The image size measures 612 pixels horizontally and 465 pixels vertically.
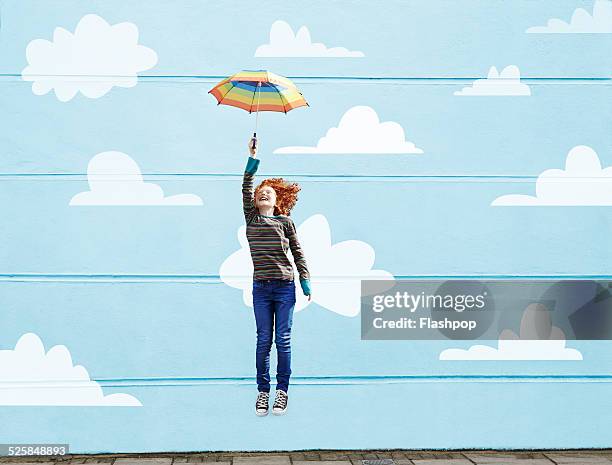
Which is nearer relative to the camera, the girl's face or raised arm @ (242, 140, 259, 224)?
raised arm @ (242, 140, 259, 224)

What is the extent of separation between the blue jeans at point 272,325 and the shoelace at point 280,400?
32 mm

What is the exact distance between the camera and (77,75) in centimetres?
445

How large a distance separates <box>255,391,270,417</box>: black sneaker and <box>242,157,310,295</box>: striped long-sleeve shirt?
66 cm

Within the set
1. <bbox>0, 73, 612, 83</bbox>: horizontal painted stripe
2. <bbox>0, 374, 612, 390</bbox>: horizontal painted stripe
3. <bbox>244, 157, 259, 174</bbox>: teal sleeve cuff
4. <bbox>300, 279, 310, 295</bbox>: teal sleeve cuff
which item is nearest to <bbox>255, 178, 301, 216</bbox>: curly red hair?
<bbox>244, 157, 259, 174</bbox>: teal sleeve cuff

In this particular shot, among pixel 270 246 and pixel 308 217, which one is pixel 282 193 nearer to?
pixel 308 217

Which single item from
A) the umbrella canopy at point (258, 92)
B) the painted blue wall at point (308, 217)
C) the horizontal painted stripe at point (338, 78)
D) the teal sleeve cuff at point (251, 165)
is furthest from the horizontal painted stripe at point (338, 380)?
the horizontal painted stripe at point (338, 78)

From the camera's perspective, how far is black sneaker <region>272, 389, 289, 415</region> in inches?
173

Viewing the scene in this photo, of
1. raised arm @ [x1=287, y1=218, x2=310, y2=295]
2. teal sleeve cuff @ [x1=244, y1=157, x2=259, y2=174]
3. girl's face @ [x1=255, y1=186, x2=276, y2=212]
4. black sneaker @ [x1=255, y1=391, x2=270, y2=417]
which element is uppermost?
teal sleeve cuff @ [x1=244, y1=157, x2=259, y2=174]

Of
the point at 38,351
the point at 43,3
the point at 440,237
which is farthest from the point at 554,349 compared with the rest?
the point at 43,3

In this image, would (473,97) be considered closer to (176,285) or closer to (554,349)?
(554,349)

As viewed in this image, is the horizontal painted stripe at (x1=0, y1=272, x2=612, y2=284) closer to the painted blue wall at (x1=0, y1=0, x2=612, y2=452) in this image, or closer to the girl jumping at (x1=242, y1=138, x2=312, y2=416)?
the painted blue wall at (x1=0, y1=0, x2=612, y2=452)

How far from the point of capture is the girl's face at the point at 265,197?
4.43 meters

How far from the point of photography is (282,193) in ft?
14.6

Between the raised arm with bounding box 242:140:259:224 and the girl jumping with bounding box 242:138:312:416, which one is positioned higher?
the raised arm with bounding box 242:140:259:224
